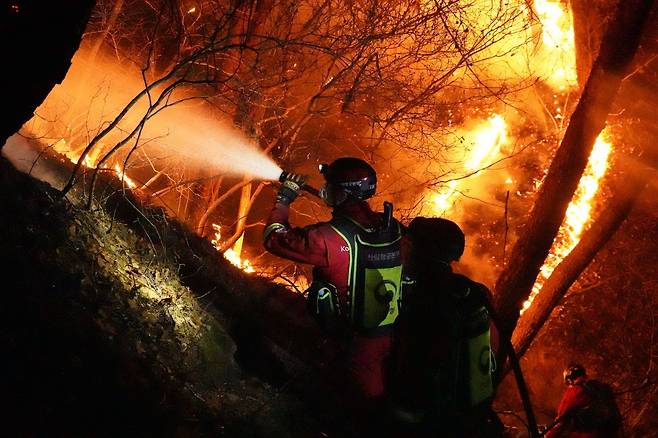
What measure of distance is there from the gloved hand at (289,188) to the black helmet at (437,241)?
1.29 m

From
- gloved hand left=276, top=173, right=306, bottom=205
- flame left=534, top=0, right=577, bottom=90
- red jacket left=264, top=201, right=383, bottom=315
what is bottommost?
red jacket left=264, top=201, right=383, bottom=315

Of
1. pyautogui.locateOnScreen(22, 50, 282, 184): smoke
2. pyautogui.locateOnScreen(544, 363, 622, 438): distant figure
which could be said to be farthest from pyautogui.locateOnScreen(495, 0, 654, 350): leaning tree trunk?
pyautogui.locateOnScreen(22, 50, 282, 184): smoke

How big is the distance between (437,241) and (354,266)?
895mm

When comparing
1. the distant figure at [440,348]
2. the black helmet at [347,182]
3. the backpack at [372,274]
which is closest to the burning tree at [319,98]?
the black helmet at [347,182]

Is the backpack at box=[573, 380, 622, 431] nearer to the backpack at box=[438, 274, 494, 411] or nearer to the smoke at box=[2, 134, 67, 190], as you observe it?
the backpack at box=[438, 274, 494, 411]

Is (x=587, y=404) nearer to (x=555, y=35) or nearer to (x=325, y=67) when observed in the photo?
(x=325, y=67)

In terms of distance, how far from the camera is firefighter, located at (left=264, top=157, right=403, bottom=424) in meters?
3.89

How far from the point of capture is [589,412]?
7352 mm

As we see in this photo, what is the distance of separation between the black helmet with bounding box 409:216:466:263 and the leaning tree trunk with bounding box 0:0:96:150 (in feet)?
7.56

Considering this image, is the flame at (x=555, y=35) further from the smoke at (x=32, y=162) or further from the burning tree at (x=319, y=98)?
the smoke at (x=32, y=162)

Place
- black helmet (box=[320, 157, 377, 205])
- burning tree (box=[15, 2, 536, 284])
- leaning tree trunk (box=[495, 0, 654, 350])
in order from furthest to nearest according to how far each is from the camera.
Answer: burning tree (box=[15, 2, 536, 284])
leaning tree trunk (box=[495, 0, 654, 350])
black helmet (box=[320, 157, 377, 205])

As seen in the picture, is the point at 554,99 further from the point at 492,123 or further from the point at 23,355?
the point at 23,355

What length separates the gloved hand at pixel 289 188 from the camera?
13.7 feet

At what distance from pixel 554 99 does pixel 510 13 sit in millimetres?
8883
